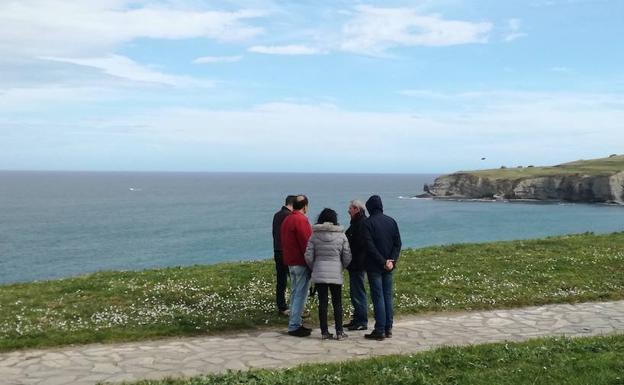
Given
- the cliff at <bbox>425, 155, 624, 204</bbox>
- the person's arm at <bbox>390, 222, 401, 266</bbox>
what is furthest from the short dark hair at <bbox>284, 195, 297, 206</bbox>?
the cliff at <bbox>425, 155, 624, 204</bbox>

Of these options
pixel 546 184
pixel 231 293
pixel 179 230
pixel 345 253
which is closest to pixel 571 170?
pixel 546 184

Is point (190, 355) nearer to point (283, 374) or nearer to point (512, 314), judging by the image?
point (283, 374)

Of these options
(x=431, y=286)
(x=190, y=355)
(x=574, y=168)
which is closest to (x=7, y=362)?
(x=190, y=355)

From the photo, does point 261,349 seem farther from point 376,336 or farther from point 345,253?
point 345,253

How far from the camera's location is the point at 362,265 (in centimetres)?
1203

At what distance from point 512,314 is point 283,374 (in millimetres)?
7201

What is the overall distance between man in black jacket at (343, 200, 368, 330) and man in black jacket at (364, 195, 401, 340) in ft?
0.45

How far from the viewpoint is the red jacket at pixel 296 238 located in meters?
12.0

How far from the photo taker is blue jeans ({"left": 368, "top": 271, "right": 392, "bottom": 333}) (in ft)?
38.2

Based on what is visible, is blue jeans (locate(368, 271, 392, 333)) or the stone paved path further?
blue jeans (locate(368, 271, 392, 333))

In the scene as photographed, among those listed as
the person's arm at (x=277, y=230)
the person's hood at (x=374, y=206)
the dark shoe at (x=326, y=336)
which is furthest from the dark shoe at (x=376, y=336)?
the person's arm at (x=277, y=230)

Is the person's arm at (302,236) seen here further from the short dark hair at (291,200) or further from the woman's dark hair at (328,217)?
the short dark hair at (291,200)

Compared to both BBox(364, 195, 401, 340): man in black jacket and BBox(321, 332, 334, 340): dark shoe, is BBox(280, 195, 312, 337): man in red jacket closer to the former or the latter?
BBox(321, 332, 334, 340): dark shoe

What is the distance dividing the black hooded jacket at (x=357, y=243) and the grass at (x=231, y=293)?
225 cm
